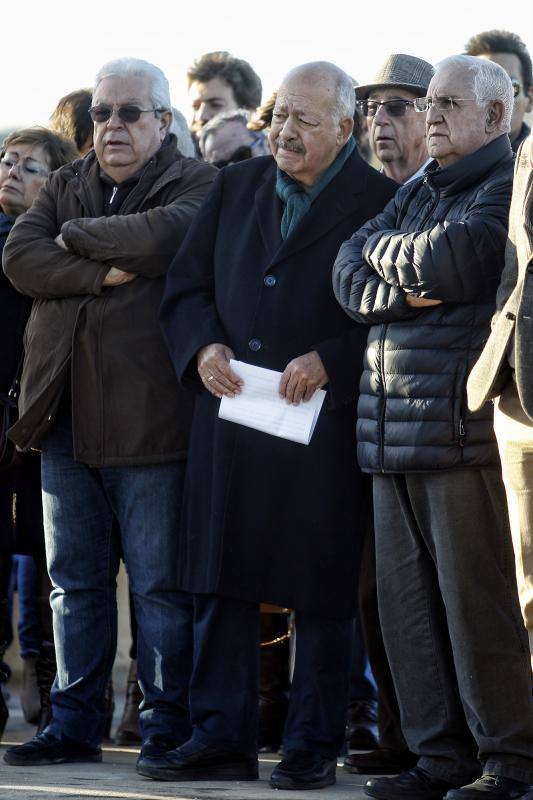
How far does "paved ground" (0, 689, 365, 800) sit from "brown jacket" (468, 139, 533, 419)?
53.3 inches

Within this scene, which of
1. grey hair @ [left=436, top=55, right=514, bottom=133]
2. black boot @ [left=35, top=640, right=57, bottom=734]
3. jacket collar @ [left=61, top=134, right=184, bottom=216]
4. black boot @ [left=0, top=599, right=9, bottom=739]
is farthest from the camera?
black boot @ [left=35, top=640, right=57, bottom=734]

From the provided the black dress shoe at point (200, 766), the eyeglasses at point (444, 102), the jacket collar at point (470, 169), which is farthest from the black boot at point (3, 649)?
the eyeglasses at point (444, 102)

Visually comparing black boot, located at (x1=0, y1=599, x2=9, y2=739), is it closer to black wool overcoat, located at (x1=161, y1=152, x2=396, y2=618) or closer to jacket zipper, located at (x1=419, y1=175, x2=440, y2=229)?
black wool overcoat, located at (x1=161, y1=152, x2=396, y2=618)

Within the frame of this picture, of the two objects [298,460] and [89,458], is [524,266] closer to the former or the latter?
[298,460]

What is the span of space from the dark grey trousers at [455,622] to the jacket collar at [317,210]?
904mm

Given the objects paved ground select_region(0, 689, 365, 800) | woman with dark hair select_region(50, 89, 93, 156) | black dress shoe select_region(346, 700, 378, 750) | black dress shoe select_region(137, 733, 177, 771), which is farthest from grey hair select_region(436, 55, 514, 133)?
black dress shoe select_region(346, 700, 378, 750)

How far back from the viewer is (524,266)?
3.88m

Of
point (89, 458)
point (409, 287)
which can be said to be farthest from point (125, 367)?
point (409, 287)

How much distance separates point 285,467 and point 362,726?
153 centimetres

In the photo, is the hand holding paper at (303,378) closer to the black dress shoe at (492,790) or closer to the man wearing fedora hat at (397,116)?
the man wearing fedora hat at (397,116)

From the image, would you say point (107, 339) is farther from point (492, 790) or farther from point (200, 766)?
point (492, 790)

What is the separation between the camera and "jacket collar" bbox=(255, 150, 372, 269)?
4.83m

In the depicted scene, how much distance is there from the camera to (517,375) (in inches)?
151

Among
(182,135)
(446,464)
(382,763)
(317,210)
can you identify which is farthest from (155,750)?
(182,135)
